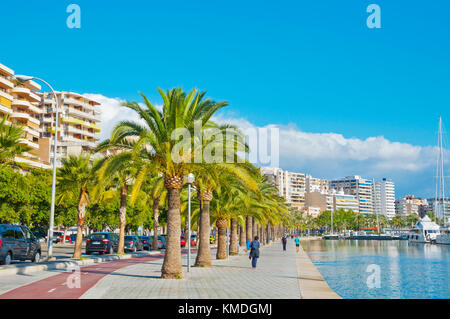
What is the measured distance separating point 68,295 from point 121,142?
775 cm

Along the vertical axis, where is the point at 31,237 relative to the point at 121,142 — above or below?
below

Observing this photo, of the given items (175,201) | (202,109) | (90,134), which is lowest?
(175,201)

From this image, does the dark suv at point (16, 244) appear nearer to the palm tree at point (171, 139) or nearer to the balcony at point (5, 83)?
the palm tree at point (171, 139)

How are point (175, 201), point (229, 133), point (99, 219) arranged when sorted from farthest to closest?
point (99, 219), point (229, 133), point (175, 201)

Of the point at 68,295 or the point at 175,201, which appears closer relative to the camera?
the point at 68,295

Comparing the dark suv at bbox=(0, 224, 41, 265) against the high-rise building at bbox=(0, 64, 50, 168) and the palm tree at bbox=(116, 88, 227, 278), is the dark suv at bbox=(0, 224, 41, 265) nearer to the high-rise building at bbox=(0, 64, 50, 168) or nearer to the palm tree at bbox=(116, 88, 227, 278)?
the palm tree at bbox=(116, 88, 227, 278)

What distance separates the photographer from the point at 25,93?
83812mm

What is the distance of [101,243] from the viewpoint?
3500 centimetres

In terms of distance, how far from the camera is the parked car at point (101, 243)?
115ft

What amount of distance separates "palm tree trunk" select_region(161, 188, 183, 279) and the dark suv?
8095mm

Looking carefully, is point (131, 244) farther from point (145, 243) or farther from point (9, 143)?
point (9, 143)

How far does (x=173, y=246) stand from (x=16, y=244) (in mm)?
8931
